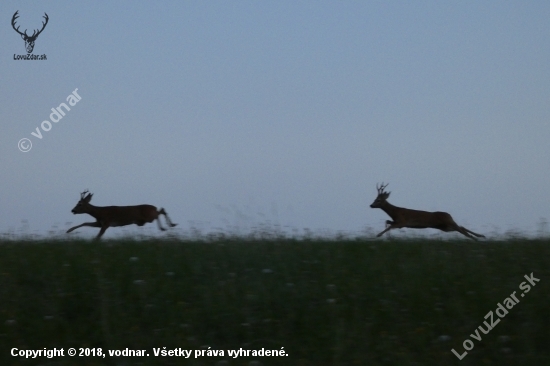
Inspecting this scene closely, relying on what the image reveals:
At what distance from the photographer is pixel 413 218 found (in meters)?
18.3

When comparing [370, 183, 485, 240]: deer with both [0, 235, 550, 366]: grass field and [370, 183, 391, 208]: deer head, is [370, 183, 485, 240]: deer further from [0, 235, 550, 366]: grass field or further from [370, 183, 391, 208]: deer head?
[0, 235, 550, 366]: grass field

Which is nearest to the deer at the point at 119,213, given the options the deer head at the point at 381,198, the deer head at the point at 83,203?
the deer head at the point at 83,203

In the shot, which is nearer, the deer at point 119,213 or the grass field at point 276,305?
the grass field at point 276,305

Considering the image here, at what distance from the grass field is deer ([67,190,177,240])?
324 inches

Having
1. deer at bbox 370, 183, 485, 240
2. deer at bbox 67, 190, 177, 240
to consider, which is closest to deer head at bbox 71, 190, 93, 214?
deer at bbox 67, 190, 177, 240

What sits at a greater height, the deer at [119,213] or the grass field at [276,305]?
the deer at [119,213]

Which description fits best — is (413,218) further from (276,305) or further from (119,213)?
(276,305)

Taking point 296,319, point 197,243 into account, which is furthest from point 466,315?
point 197,243

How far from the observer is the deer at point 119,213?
684 inches

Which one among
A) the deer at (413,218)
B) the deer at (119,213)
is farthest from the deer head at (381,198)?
the deer at (119,213)

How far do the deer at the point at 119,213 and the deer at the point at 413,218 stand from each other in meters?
5.88

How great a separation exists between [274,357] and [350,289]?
1.54 meters

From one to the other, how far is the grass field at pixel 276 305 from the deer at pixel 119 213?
824 cm

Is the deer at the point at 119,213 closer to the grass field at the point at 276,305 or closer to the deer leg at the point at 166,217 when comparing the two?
the deer leg at the point at 166,217
